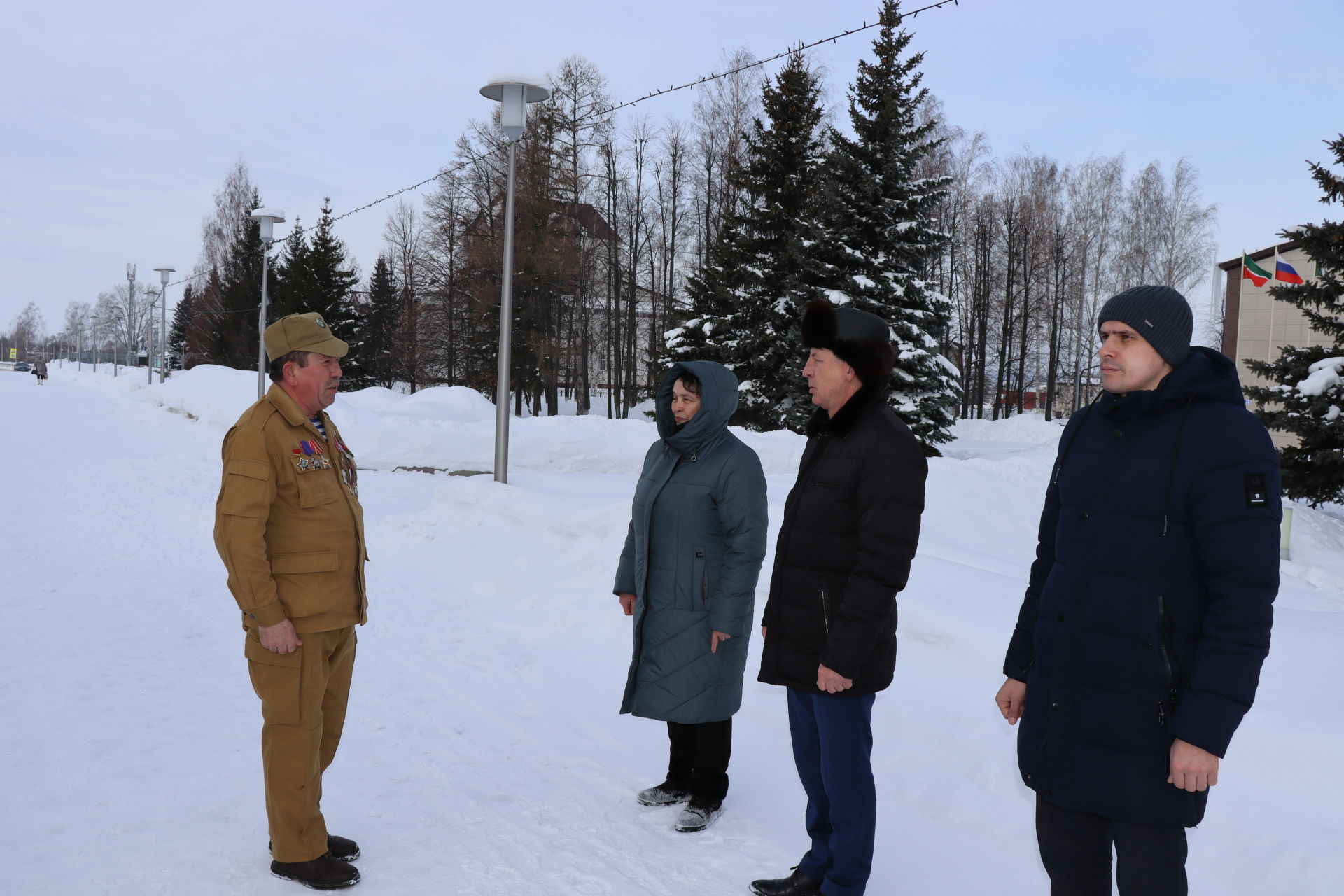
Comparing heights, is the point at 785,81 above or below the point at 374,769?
above

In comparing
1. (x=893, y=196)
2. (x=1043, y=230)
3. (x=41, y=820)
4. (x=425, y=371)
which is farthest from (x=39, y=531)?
(x=1043, y=230)

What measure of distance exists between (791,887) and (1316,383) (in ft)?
47.1

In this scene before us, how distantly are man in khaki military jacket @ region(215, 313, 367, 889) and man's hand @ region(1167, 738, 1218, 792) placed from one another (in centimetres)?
256

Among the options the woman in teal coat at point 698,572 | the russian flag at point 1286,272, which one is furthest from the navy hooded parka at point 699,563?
the russian flag at point 1286,272

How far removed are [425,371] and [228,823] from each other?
43394 mm

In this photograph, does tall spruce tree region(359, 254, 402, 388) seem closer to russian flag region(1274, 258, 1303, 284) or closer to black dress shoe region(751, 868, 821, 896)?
russian flag region(1274, 258, 1303, 284)

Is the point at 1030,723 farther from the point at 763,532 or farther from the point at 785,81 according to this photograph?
the point at 785,81

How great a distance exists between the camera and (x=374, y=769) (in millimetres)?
4215

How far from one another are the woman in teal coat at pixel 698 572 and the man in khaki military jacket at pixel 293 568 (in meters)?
1.20

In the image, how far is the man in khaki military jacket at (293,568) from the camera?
301 centimetres

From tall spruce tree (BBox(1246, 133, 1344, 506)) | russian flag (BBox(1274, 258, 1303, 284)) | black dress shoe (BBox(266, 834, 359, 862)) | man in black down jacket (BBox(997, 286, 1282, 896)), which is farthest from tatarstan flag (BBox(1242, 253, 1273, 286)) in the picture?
black dress shoe (BBox(266, 834, 359, 862))

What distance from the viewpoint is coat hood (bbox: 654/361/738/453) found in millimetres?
3752

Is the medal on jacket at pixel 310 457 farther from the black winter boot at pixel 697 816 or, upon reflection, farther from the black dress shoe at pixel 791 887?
the black dress shoe at pixel 791 887

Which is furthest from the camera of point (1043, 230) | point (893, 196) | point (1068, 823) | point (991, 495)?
point (1043, 230)
